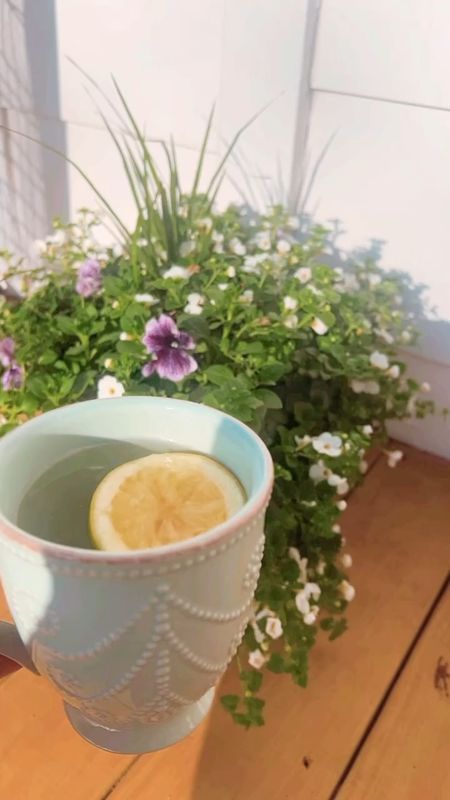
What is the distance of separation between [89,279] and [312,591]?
0.35 m

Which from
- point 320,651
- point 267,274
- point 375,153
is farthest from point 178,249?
point 320,651

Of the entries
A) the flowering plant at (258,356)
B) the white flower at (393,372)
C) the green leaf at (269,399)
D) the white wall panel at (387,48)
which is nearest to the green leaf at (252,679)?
the flowering plant at (258,356)

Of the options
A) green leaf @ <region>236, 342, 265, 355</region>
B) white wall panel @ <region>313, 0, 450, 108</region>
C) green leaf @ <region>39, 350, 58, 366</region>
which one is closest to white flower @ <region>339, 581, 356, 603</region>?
green leaf @ <region>236, 342, 265, 355</region>

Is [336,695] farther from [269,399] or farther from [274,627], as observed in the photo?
[269,399]

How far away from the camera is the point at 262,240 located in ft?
2.44

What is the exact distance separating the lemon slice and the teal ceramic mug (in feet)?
0.04

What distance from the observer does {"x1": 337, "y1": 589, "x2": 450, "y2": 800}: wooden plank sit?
476 millimetres

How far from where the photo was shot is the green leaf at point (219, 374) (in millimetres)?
587

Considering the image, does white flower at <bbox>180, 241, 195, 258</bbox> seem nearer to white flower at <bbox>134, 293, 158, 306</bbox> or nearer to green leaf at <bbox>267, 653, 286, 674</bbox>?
white flower at <bbox>134, 293, 158, 306</bbox>

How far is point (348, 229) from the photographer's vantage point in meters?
0.80

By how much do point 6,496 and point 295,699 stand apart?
1.04 feet

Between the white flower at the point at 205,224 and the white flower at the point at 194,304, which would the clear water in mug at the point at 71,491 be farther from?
the white flower at the point at 205,224

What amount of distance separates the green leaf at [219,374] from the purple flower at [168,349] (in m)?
0.01

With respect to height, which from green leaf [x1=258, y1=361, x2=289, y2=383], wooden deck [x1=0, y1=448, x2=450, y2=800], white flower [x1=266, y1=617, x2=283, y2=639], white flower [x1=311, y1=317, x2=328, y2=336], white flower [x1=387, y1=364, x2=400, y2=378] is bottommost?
wooden deck [x1=0, y1=448, x2=450, y2=800]
